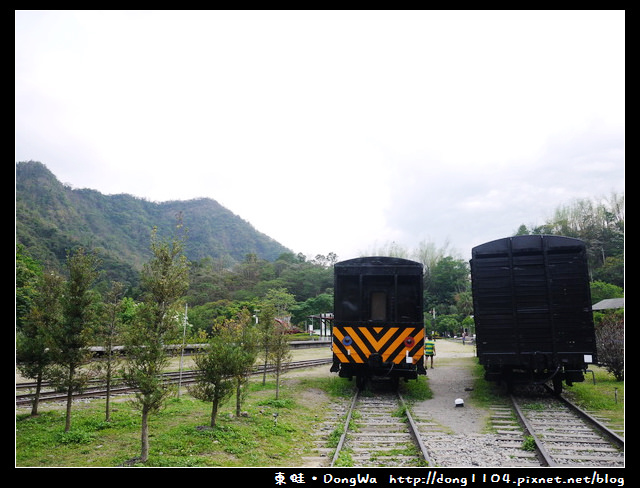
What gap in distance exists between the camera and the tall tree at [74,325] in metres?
8.29

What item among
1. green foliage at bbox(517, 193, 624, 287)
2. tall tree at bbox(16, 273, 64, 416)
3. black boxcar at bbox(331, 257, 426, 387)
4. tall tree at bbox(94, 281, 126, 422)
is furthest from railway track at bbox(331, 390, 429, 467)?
green foliage at bbox(517, 193, 624, 287)

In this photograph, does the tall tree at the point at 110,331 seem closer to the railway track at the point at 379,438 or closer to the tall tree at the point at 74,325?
the tall tree at the point at 74,325

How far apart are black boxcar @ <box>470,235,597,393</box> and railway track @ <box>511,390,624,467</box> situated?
0.92 metres

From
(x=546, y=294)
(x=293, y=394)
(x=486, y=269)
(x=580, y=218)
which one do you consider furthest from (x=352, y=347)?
(x=580, y=218)

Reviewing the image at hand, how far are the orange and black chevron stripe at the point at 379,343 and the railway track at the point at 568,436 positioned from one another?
8.97ft

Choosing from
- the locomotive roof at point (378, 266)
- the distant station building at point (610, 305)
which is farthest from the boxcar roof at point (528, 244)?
the distant station building at point (610, 305)

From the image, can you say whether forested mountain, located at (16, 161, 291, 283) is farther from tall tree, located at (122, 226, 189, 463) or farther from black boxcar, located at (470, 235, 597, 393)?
black boxcar, located at (470, 235, 597, 393)

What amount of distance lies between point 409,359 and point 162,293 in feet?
23.7

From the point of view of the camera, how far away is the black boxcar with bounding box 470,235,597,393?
10.3 metres

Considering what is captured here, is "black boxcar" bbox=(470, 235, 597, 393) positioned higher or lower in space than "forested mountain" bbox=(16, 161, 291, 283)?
lower

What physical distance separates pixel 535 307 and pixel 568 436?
3.60 m

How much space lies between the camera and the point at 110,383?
9492mm

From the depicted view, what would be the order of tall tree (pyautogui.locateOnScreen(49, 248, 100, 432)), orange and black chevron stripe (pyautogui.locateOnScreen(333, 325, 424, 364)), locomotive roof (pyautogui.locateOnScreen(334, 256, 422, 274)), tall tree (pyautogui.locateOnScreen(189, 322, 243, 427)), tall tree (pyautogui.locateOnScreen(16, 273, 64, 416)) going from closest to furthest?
tall tree (pyautogui.locateOnScreen(189, 322, 243, 427)) → tall tree (pyautogui.locateOnScreen(49, 248, 100, 432)) → tall tree (pyautogui.locateOnScreen(16, 273, 64, 416)) → orange and black chevron stripe (pyautogui.locateOnScreen(333, 325, 424, 364)) → locomotive roof (pyautogui.locateOnScreen(334, 256, 422, 274))

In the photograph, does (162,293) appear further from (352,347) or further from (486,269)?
(486,269)
